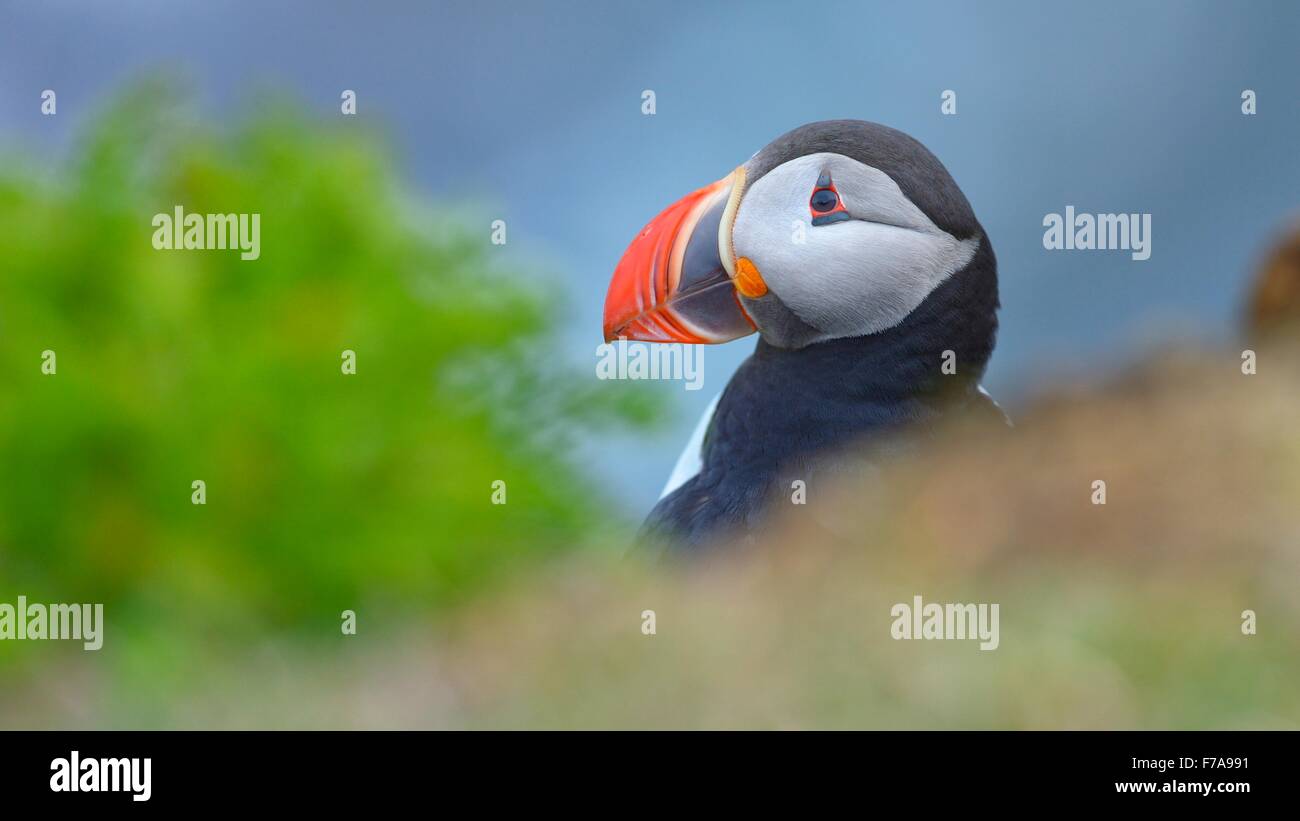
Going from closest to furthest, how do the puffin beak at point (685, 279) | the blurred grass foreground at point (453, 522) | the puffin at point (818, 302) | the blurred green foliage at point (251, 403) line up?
the blurred grass foreground at point (453, 522), the puffin at point (818, 302), the puffin beak at point (685, 279), the blurred green foliage at point (251, 403)

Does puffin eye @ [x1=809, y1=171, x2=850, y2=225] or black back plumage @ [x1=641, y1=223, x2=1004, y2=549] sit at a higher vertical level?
puffin eye @ [x1=809, y1=171, x2=850, y2=225]

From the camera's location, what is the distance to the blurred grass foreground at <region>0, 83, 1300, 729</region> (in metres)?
1.88

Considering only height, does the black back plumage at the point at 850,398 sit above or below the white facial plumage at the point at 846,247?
below

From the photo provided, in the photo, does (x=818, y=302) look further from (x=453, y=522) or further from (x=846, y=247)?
(x=453, y=522)

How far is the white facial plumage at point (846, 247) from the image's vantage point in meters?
2.89

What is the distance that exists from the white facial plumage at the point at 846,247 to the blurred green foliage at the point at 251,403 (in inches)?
83.5

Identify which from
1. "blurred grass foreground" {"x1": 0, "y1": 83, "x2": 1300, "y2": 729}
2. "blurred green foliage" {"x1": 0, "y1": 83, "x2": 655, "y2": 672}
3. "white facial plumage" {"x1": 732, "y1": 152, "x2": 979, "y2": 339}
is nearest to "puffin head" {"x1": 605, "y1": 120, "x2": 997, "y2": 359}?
"white facial plumage" {"x1": 732, "y1": 152, "x2": 979, "y2": 339}

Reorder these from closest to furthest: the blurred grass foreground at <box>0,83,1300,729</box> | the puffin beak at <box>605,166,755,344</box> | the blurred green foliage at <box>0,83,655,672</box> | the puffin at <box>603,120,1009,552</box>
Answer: the blurred grass foreground at <box>0,83,1300,729</box>, the puffin at <box>603,120,1009,552</box>, the puffin beak at <box>605,166,755,344</box>, the blurred green foliage at <box>0,83,655,672</box>

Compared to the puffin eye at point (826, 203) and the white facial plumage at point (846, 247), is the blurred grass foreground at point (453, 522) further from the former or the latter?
the puffin eye at point (826, 203)

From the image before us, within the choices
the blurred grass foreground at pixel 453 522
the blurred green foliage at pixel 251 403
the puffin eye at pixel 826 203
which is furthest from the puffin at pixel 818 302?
the blurred green foliage at pixel 251 403

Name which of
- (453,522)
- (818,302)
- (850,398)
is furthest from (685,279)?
(453,522)

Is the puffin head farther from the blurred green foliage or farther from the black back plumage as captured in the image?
the blurred green foliage

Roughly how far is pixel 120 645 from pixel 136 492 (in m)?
2.67

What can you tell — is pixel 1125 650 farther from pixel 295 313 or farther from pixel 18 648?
pixel 295 313
